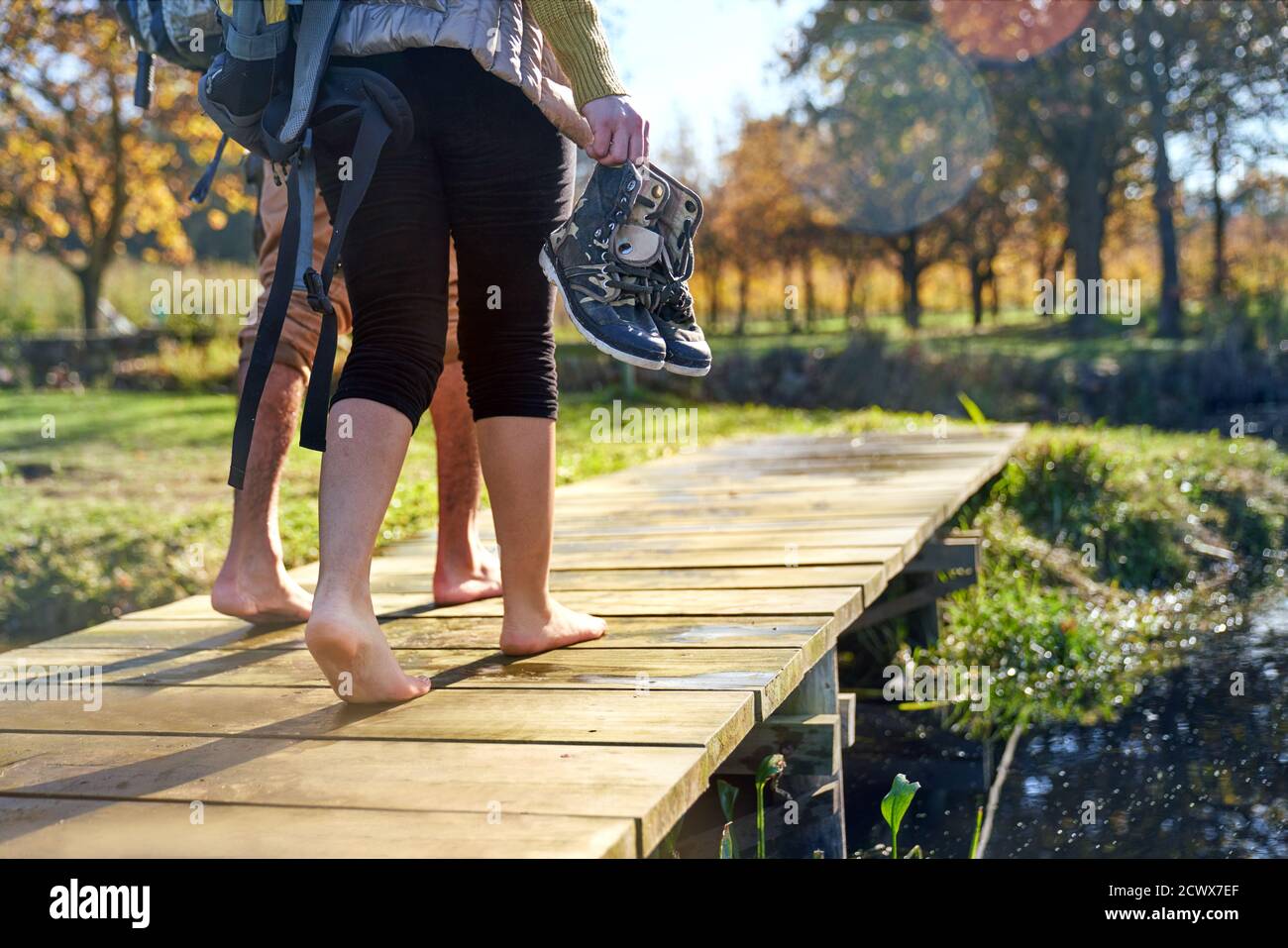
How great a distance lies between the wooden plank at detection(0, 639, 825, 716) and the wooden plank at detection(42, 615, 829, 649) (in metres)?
0.05

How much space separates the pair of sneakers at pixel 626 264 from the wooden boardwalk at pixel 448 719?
0.56 meters

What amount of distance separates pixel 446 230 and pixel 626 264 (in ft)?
1.02

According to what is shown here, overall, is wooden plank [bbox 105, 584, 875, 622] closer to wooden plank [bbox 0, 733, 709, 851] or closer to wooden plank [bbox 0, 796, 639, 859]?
wooden plank [bbox 0, 733, 709, 851]

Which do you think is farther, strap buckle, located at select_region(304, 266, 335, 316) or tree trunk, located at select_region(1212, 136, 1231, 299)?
tree trunk, located at select_region(1212, 136, 1231, 299)

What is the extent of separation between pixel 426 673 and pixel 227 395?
10049mm

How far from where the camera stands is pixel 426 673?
2.37 meters

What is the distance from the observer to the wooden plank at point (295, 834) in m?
1.50

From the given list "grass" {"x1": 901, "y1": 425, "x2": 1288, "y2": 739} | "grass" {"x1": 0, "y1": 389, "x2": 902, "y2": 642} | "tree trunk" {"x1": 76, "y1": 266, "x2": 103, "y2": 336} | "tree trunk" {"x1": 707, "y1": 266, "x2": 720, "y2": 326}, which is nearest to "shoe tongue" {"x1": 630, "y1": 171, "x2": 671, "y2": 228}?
"grass" {"x1": 901, "y1": 425, "x2": 1288, "y2": 739}

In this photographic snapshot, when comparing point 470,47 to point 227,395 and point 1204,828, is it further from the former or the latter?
point 227,395

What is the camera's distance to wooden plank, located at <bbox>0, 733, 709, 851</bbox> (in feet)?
5.39

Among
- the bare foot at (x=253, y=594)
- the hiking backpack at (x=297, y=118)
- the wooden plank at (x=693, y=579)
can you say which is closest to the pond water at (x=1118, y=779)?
the wooden plank at (x=693, y=579)

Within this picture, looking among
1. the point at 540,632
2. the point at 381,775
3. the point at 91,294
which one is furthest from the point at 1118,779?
the point at 91,294

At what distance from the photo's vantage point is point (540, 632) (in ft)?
8.10
